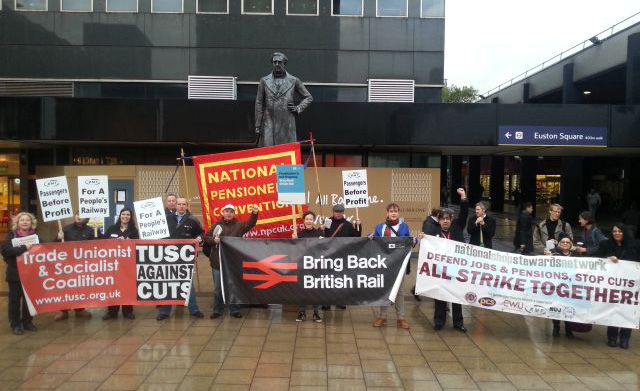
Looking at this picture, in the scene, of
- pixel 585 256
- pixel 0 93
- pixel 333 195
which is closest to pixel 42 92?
pixel 0 93

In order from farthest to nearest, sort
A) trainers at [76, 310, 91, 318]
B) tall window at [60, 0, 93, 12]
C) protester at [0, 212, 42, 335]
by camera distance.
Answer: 1. tall window at [60, 0, 93, 12]
2. trainers at [76, 310, 91, 318]
3. protester at [0, 212, 42, 335]

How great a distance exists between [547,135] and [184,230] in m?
11.0

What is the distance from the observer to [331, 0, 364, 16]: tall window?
57.4ft

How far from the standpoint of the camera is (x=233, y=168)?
901 cm

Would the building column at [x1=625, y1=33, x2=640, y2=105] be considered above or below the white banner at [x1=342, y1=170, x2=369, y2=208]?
above

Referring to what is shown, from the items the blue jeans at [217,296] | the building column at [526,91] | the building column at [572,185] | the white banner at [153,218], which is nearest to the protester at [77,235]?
the white banner at [153,218]

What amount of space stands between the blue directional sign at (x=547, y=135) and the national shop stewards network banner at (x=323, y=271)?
8637mm

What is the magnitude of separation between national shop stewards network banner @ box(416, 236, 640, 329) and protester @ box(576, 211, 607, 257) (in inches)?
15.7

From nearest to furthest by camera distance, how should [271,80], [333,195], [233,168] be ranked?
[233,168] < [271,80] < [333,195]

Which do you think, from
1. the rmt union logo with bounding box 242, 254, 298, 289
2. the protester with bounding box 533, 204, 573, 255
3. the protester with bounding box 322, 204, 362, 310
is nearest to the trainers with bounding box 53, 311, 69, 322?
the rmt union logo with bounding box 242, 254, 298, 289

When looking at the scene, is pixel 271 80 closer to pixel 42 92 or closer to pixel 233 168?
pixel 233 168

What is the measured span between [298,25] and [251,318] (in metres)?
11.9

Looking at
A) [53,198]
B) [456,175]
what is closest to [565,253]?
[53,198]

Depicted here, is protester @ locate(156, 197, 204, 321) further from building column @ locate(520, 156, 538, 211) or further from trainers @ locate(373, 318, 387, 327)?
building column @ locate(520, 156, 538, 211)
